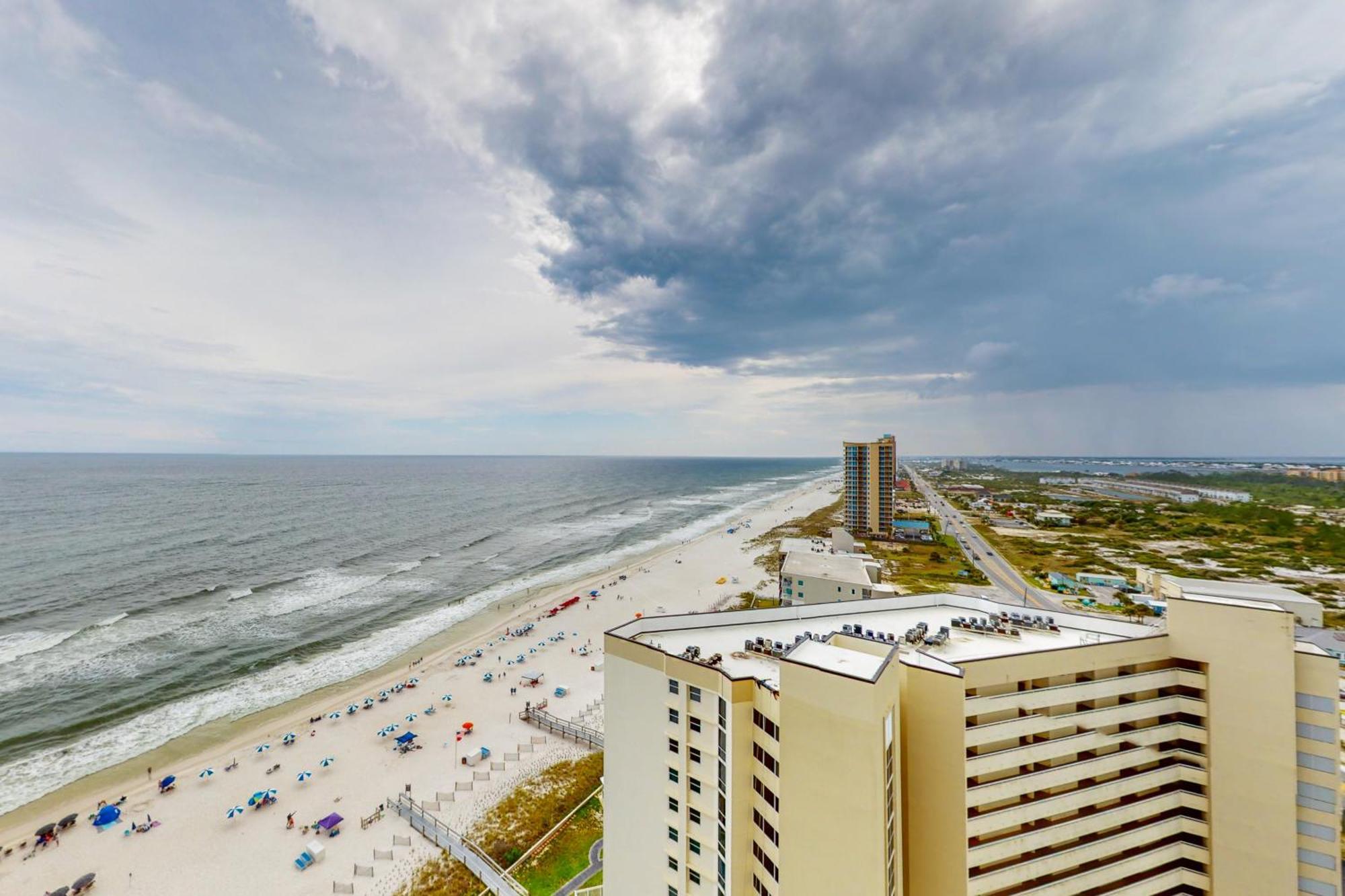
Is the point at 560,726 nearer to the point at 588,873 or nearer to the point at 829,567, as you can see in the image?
the point at 588,873

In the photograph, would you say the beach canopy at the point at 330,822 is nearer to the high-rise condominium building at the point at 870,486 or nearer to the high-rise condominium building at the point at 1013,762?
the high-rise condominium building at the point at 1013,762

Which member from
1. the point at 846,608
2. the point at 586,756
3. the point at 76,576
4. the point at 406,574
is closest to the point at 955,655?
the point at 846,608

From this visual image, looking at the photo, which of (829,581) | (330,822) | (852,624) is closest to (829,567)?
(829,581)

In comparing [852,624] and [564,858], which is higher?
[852,624]

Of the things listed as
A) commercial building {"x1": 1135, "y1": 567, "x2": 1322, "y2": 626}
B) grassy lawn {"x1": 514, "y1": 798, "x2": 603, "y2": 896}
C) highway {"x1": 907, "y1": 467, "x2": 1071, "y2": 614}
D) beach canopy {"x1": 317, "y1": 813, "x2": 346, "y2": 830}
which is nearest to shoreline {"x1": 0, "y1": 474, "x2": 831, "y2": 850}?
beach canopy {"x1": 317, "y1": 813, "x2": 346, "y2": 830}

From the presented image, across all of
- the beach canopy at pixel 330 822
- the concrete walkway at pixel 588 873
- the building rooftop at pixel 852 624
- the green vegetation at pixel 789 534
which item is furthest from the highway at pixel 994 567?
the beach canopy at pixel 330 822

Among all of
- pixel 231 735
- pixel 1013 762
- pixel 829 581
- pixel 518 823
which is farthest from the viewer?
pixel 829 581
